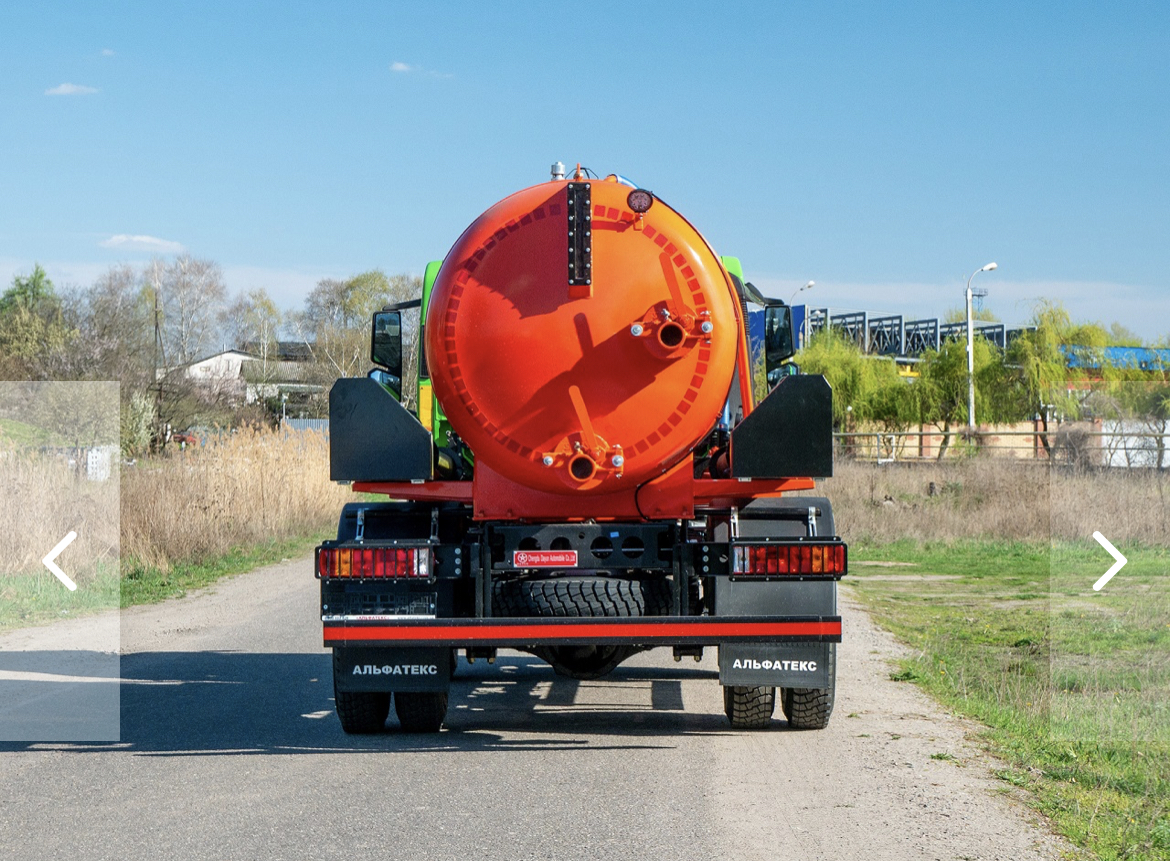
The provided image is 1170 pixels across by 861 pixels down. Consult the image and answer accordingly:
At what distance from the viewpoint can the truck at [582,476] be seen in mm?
7027

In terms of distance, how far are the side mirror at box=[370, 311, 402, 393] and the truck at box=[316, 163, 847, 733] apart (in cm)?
170

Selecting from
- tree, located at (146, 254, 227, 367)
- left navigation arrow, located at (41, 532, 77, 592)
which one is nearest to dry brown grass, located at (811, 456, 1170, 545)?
left navigation arrow, located at (41, 532, 77, 592)

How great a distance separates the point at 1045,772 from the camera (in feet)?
23.0

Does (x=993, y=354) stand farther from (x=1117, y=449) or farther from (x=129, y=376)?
(x=129, y=376)

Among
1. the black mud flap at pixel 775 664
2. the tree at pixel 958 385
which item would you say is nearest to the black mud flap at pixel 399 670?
the black mud flap at pixel 775 664

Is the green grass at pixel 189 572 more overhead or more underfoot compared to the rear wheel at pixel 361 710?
more underfoot

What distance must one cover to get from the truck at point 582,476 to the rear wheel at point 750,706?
36cm

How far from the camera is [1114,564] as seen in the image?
19.6 m

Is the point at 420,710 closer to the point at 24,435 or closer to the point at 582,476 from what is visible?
the point at 582,476

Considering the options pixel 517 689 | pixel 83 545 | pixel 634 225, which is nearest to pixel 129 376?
pixel 83 545

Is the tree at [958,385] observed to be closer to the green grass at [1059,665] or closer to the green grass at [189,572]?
the green grass at [1059,665]

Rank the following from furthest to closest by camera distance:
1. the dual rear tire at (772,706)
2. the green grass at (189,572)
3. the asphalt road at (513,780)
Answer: the green grass at (189,572), the dual rear tire at (772,706), the asphalt road at (513,780)

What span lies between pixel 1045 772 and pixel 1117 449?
2411 cm

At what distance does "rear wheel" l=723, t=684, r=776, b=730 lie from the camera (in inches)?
317
